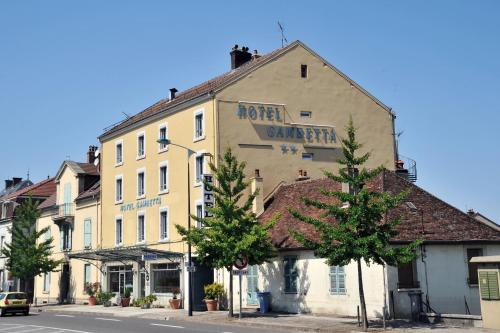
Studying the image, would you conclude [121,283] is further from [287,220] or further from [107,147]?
[287,220]

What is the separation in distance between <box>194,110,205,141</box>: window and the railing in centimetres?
1610

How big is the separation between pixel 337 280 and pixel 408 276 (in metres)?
3.34

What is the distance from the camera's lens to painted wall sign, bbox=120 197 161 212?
4091 cm

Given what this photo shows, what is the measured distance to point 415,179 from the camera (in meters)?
40.5

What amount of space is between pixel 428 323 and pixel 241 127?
1645cm

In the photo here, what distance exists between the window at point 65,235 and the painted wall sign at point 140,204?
25.1 ft

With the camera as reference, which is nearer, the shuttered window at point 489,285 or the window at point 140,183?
the shuttered window at point 489,285

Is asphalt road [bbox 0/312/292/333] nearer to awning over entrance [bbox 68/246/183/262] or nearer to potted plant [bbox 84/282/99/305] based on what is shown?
awning over entrance [bbox 68/246/183/262]

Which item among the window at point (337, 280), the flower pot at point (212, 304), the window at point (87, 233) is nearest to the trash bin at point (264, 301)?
the flower pot at point (212, 304)

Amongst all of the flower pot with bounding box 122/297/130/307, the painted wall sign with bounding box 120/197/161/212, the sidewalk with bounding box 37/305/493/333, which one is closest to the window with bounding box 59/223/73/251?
the painted wall sign with bounding box 120/197/161/212

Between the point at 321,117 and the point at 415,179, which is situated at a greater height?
the point at 321,117

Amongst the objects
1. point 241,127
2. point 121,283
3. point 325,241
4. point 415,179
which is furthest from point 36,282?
point 325,241

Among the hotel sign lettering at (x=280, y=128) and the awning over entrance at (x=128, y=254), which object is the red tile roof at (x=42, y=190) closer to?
the awning over entrance at (x=128, y=254)

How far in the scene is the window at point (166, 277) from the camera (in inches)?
1500
